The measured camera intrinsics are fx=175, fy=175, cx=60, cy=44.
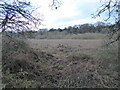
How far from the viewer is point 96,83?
7746 mm

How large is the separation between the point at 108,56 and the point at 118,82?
72.7 inches

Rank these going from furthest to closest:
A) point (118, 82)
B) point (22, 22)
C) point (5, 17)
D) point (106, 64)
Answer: point (106, 64) → point (118, 82) → point (22, 22) → point (5, 17)

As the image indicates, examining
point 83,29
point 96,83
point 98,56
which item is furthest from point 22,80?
point 83,29

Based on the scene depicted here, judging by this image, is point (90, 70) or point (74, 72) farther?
point (90, 70)

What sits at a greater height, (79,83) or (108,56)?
(108,56)

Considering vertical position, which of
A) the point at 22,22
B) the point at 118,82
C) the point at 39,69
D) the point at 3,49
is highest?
the point at 22,22

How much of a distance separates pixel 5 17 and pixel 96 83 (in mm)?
4744

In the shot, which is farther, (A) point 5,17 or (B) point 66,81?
(B) point 66,81

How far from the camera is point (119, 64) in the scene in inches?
334

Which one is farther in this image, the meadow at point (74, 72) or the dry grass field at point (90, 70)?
the dry grass field at point (90, 70)

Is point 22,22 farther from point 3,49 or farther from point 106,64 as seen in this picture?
point 106,64

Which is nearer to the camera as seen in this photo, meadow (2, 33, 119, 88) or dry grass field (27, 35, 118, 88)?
meadow (2, 33, 119, 88)

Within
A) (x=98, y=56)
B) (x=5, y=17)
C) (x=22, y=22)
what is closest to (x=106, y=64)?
(x=98, y=56)

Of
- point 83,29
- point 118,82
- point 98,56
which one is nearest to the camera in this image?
point 118,82
